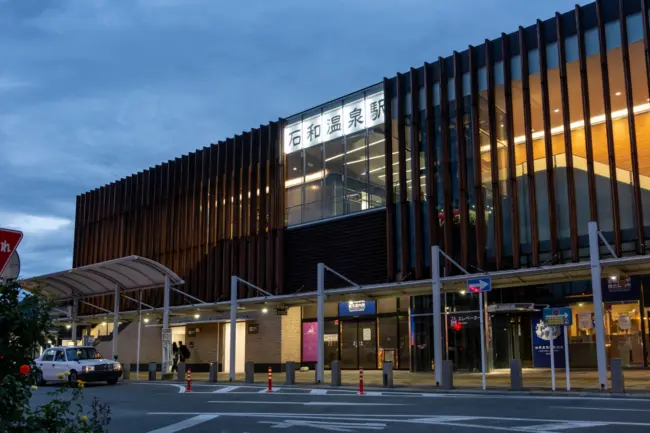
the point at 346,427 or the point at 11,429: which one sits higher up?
the point at 11,429

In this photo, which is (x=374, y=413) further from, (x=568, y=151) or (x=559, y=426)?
(x=568, y=151)

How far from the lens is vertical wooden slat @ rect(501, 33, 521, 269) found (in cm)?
2447

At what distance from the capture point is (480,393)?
66.4ft

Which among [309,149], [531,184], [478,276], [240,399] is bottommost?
[240,399]

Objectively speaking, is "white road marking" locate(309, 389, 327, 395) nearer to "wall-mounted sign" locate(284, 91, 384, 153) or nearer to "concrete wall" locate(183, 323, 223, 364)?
"wall-mounted sign" locate(284, 91, 384, 153)

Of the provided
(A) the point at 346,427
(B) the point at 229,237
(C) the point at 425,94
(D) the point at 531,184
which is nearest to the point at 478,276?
(D) the point at 531,184

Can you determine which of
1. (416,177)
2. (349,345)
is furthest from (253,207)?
(416,177)

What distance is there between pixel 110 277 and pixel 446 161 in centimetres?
1872

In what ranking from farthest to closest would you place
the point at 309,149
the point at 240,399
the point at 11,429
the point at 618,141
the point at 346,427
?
the point at 309,149 < the point at 618,141 < the point at 240,399 < the point at 346,427 < the point at 11,429

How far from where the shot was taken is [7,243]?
5969mm

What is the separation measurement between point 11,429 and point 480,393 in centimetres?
1666

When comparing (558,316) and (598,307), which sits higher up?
(598,307)

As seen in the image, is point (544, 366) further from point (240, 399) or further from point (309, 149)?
point (240, 399)

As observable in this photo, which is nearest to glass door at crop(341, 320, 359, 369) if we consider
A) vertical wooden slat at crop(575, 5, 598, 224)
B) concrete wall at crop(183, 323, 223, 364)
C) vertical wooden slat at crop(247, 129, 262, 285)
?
vertical wooden slat at crop(247, 129, 262, 285)
